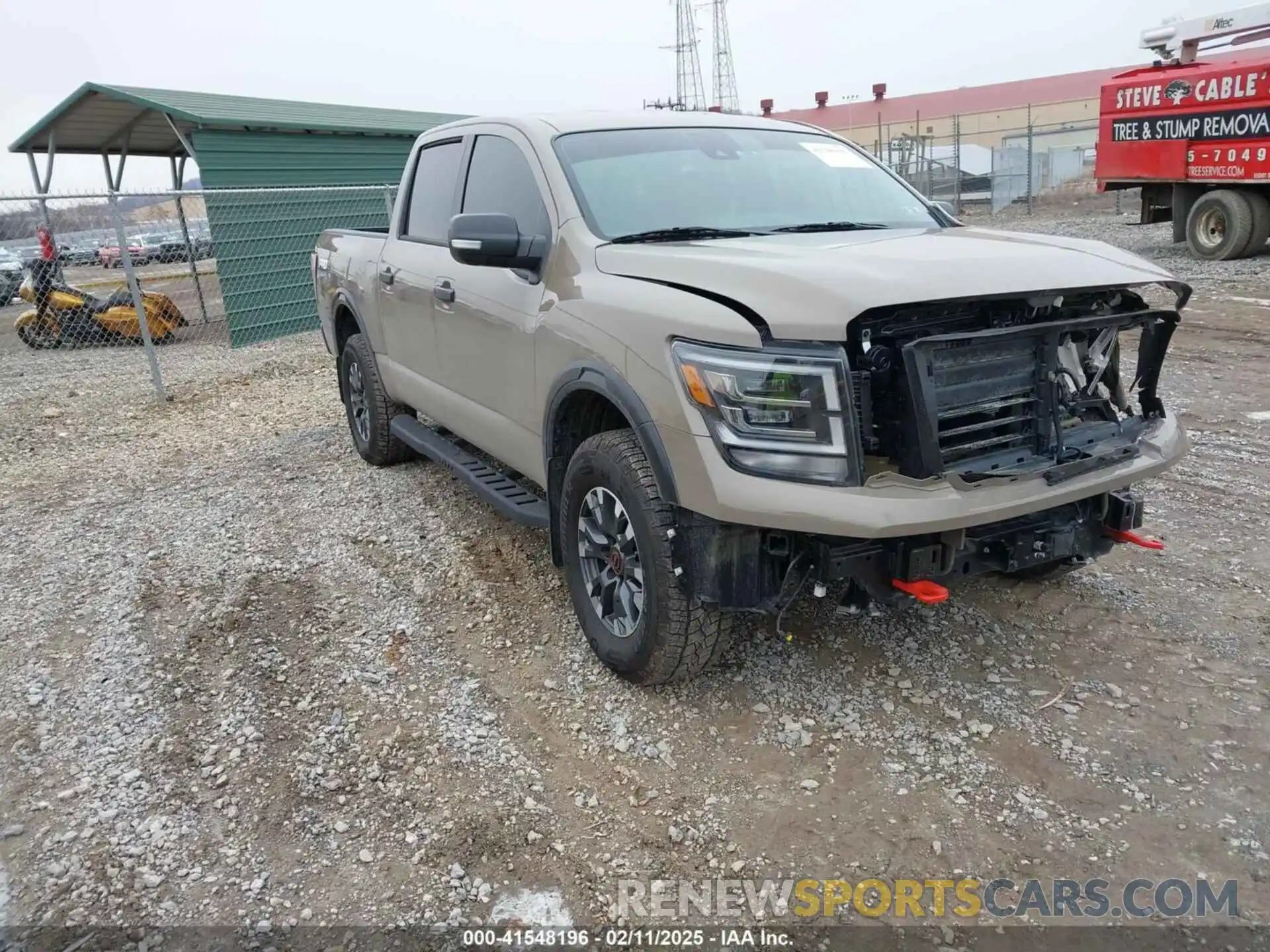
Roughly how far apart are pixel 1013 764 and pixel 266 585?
346 cm

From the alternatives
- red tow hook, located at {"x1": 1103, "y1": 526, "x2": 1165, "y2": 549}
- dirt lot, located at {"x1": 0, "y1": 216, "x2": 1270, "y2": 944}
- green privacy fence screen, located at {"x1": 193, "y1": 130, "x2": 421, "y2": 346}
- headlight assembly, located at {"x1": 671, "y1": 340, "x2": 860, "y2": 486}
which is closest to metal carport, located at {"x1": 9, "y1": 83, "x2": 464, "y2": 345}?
green privacy fence screen, located at {"x1": 193, "y1": 130, "x2": 421, "y2": 346}

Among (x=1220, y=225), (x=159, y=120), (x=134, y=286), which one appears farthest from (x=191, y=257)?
(x=1220, y=225)

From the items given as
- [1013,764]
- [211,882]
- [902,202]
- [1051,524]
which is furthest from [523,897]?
[902,202]

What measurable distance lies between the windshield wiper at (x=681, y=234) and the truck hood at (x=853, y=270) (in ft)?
0.28

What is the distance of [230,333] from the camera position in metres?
12.5

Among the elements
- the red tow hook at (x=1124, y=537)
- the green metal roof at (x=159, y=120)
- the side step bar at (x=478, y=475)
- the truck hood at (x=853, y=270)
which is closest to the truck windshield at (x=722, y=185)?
the truck hood at (x=853, y=270)

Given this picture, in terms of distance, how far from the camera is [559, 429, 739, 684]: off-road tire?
299 centimetres

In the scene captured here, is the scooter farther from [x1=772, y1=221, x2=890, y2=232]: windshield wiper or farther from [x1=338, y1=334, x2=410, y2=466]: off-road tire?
[x1=772, y1=221, x2=890, y2=232]: windshield wiper

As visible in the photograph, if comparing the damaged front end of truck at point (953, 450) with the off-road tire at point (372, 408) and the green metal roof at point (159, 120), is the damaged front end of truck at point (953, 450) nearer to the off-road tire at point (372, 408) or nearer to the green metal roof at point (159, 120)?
the off-road tire at point (372, 408)

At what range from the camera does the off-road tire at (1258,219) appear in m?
12.5

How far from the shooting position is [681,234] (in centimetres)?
356

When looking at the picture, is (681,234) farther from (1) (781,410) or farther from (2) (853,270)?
(1) (781,410)

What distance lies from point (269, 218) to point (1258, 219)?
13.4 m

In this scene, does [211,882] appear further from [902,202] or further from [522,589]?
[902,202]
